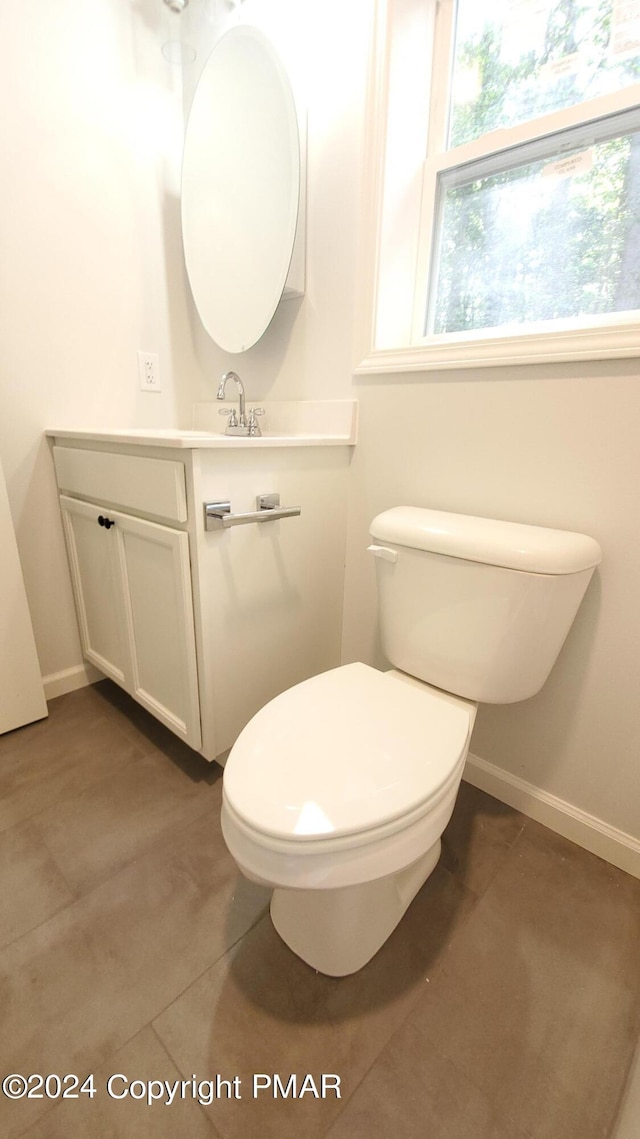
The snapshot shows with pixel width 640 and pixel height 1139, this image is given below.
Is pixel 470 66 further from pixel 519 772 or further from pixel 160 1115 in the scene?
pixel 160 1115

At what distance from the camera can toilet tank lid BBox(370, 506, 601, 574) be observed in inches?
32.1

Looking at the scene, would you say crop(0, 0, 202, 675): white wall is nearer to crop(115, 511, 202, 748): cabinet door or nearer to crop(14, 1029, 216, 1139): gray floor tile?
crop(115, 511, 202, 748): cabinet door

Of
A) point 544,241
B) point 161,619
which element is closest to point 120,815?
point 161,619

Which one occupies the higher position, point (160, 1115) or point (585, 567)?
point (585, 567)

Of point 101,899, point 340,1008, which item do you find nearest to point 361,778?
point 340,1008

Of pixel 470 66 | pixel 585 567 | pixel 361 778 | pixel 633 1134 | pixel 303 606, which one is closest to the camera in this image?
pixel 633 1134

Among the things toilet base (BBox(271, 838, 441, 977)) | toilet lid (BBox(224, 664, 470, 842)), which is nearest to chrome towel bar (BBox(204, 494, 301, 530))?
toilet lid (BBox(224, 664, 470, 842))

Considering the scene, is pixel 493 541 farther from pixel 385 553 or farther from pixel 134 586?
pixel 134 586

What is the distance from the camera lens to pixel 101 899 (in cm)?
92

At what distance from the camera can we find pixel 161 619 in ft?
3.66

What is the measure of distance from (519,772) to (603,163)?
4.41 ft

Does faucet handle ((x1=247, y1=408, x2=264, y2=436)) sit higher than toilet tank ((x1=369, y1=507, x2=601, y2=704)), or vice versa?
faucet handle ((x1=247, y1=408, x2=264, y2=436))

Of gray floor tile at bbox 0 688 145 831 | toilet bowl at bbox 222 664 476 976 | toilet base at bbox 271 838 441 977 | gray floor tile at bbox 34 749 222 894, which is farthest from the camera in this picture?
gray floor tile at bbox 0 688 145 831

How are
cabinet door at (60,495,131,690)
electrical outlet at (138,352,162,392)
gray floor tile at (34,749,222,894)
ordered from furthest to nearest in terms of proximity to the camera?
electrical outlet at (138,352,162,392) → cabinet door at (60,495,131,690) → gray floor tile at (34,749,222,894)
